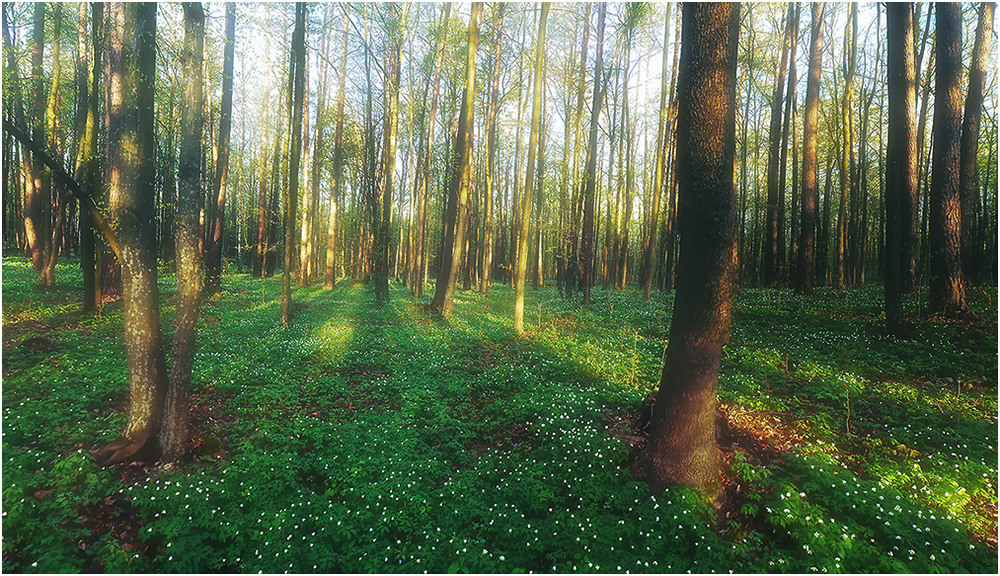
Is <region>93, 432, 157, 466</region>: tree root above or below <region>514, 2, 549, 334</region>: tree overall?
below

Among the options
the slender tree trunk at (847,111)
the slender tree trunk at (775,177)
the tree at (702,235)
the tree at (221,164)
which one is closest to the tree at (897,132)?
the tree at (702,235)

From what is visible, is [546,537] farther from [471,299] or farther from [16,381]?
[471,299]

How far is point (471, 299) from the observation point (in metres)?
22.5

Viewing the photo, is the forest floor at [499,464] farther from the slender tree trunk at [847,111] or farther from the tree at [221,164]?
the slender tree trunk at [847,111]

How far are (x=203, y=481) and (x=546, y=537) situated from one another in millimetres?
4032

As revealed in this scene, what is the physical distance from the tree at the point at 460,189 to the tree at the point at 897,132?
1059 centimetres

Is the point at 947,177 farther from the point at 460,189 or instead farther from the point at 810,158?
the point at 460,189

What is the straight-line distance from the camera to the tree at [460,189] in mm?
13875

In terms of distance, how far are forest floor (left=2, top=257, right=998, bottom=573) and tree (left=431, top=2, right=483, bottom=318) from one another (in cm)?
615

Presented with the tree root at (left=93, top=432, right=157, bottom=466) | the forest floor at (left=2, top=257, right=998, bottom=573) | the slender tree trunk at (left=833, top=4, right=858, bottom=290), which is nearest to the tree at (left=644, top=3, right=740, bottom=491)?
the forest floor at (left=2, top=257, right=998, bottom=573)

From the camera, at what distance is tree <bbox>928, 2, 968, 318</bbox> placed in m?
9.58

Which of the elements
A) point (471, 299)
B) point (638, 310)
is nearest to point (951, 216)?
point (638, 310)

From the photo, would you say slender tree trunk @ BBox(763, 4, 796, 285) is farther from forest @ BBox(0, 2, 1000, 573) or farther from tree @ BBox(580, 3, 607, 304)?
tree @ BBox(580, 3, 607, 304)

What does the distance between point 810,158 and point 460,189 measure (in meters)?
13.8
